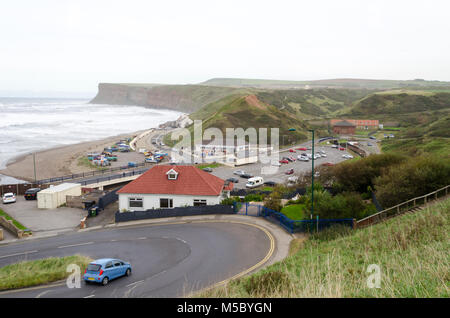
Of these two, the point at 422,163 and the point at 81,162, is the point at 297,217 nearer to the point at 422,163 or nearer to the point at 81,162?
the point at 422,163

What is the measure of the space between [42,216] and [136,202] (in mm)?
8616

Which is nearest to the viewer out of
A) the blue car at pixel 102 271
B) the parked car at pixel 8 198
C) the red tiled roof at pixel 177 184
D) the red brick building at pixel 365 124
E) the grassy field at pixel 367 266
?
the grassy field at pixel 367 266

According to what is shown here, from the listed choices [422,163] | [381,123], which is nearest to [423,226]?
[422,163]

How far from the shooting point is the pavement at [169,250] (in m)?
15.7

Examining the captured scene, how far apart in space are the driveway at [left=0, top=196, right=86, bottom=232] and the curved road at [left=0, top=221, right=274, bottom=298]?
142 inches

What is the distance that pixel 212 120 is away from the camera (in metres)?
101

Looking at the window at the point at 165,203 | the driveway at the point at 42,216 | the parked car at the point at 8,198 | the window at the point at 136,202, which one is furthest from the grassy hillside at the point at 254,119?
the driveway at the point at 42,216

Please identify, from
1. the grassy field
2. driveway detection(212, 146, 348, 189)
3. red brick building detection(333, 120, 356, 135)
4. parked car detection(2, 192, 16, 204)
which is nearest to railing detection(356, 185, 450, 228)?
the grassy field

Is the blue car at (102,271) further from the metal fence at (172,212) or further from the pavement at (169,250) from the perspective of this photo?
the metal fence at (172,212)

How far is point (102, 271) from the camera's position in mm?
15844

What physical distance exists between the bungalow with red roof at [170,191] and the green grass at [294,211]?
5.62 meters

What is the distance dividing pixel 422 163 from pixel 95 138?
8537 cm

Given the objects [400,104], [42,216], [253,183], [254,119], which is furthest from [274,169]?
[400,104]

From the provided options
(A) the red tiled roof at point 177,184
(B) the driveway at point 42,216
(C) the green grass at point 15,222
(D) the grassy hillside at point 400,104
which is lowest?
(B) the driveway at point 42,216
